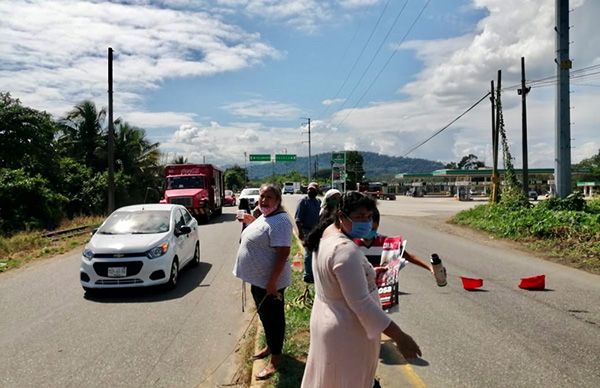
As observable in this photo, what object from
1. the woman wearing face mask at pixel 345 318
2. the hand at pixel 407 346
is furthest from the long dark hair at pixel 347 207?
the hand at pixel 407 346

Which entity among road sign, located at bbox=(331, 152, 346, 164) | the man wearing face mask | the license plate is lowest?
the license plate

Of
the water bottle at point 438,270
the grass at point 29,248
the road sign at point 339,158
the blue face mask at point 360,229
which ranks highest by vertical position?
the road sign at point 339,158

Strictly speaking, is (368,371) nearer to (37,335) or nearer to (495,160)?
(37,335)

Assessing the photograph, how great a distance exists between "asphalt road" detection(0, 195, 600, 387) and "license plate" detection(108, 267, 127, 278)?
0.41m

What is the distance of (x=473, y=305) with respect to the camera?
7.88 meters

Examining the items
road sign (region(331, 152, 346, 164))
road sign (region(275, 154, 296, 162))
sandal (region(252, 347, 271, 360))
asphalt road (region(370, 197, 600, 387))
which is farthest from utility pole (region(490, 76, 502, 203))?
road sign (region(275, 154, 296, 162))

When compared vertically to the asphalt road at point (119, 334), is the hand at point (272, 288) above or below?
above

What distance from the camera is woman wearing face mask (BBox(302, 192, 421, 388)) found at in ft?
8.48

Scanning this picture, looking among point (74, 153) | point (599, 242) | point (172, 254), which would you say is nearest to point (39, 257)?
point (172, 254)

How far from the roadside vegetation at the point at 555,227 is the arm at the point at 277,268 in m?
9.63

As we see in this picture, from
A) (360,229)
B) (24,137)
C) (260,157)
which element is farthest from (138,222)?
(260,157)

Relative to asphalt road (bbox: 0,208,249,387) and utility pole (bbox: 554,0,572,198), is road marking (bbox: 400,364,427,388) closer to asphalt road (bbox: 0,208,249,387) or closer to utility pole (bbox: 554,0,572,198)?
asphalt road (bbox: 0,208,249,387)

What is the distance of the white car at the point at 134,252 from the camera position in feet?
28.4

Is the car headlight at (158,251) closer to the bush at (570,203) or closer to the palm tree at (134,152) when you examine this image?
the bush at (570,203)
